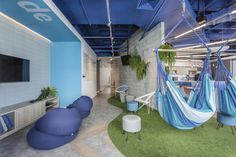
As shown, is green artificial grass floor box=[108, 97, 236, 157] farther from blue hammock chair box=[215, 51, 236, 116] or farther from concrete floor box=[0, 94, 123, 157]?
blue hammock chair box=[215, 51, 236, 116]

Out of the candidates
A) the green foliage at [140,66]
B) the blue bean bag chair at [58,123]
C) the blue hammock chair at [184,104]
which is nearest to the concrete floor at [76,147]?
the blue bean bag chair at [58,123]

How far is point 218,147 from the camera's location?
2.56m

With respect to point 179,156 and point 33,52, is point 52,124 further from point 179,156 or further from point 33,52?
point 33,52

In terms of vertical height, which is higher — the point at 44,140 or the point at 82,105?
the point at 82,105

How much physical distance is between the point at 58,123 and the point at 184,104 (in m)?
2.34

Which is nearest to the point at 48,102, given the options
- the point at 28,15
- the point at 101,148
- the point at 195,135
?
the point at 28,15

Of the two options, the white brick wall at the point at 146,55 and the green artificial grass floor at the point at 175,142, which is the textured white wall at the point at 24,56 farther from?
the white brick wall at the point at 146,55

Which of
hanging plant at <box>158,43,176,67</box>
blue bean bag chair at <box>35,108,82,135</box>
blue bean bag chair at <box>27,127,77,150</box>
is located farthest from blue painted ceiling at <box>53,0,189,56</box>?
blue bean bag chair at <box>27,127,77,150</box>

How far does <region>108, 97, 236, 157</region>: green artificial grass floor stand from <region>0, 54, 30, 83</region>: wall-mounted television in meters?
2.68

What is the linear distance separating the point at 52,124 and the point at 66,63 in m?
3.66

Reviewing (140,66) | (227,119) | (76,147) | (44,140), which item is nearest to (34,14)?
(44,140)

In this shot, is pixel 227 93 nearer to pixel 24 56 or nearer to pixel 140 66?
pixel 140 66

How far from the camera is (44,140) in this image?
2.53 metres

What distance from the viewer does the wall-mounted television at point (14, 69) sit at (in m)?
3.16
